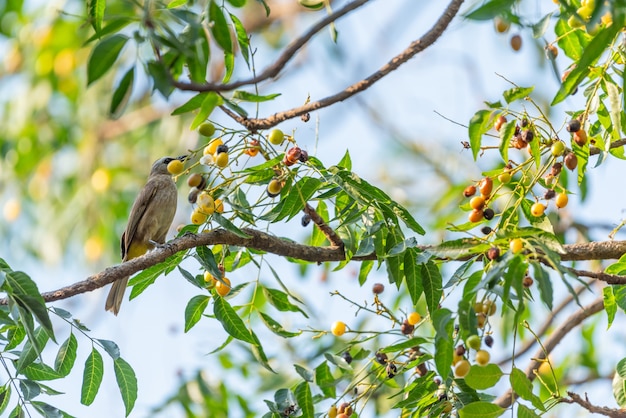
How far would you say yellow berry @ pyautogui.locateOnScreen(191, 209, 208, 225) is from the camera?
12.0 feet

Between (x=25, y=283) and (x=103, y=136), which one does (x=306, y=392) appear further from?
(x=103, y=136)

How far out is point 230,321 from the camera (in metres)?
3.70

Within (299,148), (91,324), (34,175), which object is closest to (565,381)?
(299,148)

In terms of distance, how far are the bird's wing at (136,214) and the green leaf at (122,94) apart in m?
4.30

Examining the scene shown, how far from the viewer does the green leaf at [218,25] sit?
2600 millimetres

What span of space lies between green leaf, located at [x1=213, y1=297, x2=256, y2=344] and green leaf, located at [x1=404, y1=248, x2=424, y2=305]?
2.37ft

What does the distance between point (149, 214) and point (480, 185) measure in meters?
3.72

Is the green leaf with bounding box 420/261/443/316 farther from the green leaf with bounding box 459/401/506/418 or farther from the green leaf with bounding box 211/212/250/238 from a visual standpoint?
the green leaf with bounding box 211/212/250/238

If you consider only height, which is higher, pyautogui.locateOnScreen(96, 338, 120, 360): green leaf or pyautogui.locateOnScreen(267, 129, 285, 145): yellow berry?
pyautogui.locateOnScreen(267, 129, 285, 145): yellow berry

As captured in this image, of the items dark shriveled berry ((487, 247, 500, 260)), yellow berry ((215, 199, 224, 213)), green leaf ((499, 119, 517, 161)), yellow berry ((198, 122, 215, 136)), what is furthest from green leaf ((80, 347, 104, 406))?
green leaf ((499, 119, 517, 161))

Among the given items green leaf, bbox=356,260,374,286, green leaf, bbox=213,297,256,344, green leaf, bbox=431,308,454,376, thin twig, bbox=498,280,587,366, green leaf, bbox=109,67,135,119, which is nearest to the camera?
green leaf, bbox=109,67,135,119

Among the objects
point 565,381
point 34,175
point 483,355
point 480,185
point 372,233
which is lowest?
point 483,355

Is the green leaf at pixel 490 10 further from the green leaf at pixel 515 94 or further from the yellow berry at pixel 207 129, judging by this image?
A: the yellow berry at pixel 207 129

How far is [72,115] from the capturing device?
35.2 feet
